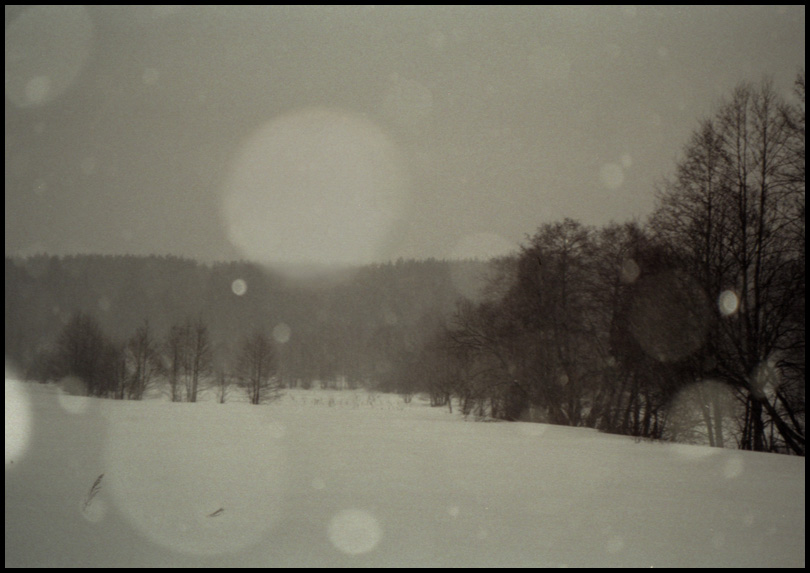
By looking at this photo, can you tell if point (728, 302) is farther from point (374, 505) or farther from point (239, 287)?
point (239, 287)

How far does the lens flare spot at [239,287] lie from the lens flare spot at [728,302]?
131 m

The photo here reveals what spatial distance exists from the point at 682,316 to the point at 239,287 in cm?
13301

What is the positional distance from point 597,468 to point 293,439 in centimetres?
723

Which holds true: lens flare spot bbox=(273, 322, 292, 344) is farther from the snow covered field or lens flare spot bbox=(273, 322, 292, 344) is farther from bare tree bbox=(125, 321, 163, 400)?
the snow covered field

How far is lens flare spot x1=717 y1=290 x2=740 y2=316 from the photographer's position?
18.1 meters

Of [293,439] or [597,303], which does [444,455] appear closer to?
[293,439]

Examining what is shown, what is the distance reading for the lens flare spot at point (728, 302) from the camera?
18.1 metres

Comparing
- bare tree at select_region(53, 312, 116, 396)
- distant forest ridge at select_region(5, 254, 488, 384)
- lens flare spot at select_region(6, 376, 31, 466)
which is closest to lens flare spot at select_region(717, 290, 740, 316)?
lens flare spot at select_region(6, 376, 31, 466)

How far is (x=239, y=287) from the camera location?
5507 inches

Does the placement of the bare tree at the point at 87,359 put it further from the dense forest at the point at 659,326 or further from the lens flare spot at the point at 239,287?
the lens flare spot at the point at 239,287

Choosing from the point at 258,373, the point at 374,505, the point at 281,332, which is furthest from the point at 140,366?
the point at 281,332

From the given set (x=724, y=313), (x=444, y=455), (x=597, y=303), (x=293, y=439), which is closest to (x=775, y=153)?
(x=724, y=313)

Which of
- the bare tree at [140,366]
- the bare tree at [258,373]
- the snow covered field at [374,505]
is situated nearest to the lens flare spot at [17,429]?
the snow covered field at [374,505]

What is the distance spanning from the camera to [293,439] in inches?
522
